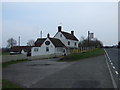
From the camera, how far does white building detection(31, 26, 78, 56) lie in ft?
172

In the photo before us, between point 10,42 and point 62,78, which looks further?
point 10,42

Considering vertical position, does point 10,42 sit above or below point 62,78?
above

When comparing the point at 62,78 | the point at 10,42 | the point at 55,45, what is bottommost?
the point at 62,78

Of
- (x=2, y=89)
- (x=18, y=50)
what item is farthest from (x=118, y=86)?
(x=18, y=50)

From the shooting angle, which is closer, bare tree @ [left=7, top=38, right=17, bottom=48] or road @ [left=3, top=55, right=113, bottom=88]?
road @ [left=3, top=55, right=113, bottom=88]

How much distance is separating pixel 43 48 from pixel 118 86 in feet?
149

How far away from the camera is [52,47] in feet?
172

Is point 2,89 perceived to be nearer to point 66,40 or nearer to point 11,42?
point 66,40

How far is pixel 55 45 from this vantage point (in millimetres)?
51938

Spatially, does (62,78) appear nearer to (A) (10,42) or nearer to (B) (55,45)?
(B) (55,45)

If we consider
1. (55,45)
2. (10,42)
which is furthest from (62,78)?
(10,42)

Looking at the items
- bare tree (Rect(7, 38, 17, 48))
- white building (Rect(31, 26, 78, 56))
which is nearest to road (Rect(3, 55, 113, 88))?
white building (Rect(31, 26, 78, 56))

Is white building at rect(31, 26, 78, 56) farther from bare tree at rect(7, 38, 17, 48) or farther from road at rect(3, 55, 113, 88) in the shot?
bare tree at rect(7, 38, 17, 48)

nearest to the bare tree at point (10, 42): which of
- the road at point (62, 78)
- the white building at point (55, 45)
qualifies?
the white building at point (55, 45)
